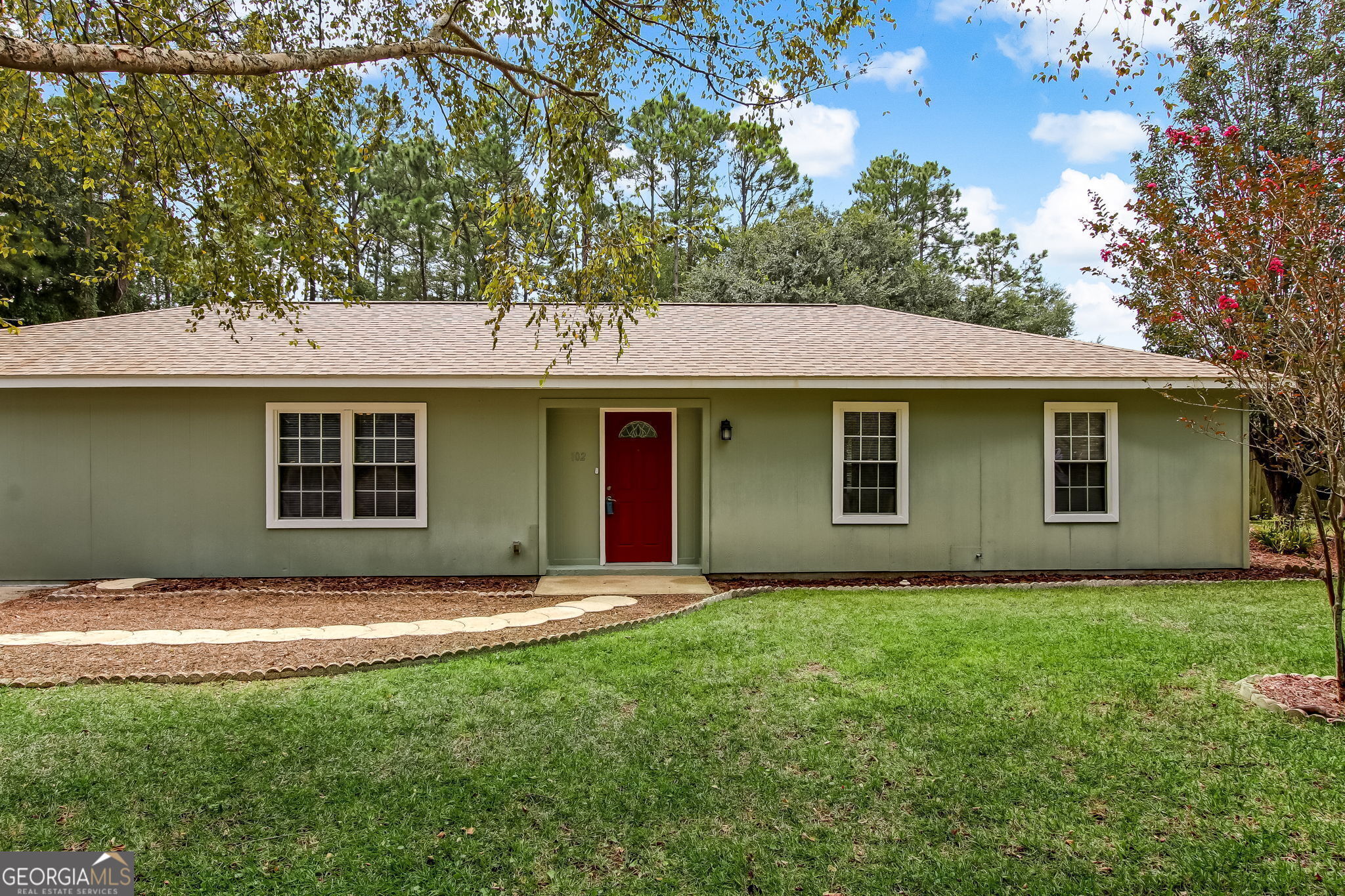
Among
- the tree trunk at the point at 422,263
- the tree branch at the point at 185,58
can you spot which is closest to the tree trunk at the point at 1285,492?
the tree branch at the point at 185,58

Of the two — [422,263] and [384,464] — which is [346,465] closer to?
[384,464]

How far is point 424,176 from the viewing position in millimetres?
22594

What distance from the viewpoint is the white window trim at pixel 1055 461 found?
9055mm

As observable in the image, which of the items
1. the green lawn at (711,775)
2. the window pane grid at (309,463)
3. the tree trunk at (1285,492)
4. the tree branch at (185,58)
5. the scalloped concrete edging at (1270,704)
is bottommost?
the green lawn at (711,775)

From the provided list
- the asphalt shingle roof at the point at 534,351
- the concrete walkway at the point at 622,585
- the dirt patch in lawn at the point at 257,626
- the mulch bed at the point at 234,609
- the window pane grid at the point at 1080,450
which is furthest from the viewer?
the window pane grid at the point at 1080,450

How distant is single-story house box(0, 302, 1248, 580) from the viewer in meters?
8.64

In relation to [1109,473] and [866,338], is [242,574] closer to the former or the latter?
[866,338]

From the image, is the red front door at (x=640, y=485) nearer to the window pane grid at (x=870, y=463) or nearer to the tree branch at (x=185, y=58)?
the window pane grid at (x=870, y=463)

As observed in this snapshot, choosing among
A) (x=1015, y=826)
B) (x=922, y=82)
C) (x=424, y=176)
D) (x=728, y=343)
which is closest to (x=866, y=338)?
(x=728, y=343)

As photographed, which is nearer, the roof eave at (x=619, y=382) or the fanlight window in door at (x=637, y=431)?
the roof eave at (x=619, y=382)

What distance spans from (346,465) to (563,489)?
256 cm

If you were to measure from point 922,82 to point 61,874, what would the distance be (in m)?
6.29

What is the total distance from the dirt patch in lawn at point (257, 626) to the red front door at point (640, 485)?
5.28 feet

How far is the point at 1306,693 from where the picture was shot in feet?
14.7
